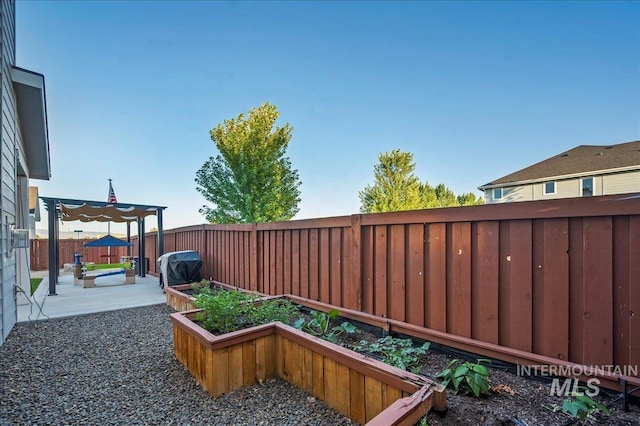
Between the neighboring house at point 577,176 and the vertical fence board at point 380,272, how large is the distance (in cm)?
1381

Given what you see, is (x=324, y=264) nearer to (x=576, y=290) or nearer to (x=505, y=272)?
(x=505, y=272)

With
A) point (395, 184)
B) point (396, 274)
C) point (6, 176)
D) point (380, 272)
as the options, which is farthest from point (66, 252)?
point (395, 184)

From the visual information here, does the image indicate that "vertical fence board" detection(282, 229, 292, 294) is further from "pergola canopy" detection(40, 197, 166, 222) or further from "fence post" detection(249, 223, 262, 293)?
"pergola canopy" detection(40, 197, 166, 222)

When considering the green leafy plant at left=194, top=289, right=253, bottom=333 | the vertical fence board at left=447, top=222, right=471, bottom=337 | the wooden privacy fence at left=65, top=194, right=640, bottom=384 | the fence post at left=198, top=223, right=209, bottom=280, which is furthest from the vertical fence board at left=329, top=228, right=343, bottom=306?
the fence post at left=198, top=223, right=209, bottom=280

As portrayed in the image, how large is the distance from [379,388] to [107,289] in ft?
26.6

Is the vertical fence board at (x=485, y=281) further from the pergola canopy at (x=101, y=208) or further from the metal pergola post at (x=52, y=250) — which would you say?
the pergola canopy at (x=101, y=208)

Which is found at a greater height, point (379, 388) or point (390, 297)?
point (390, 297)

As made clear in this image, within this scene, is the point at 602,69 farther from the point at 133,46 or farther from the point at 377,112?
the point at 133,46

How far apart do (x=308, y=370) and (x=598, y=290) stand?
204 cm

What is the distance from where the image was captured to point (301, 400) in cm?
229

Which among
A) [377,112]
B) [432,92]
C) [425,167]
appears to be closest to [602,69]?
[432,92]

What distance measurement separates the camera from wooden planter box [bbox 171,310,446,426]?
1648 mm

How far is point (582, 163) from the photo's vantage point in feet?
47.6

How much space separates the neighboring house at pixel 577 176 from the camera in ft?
42.1
